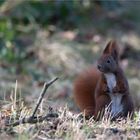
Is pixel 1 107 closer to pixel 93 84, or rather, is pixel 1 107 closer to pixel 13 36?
pixel 93 84

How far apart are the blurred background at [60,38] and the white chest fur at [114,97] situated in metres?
3.58

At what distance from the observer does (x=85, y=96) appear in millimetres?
6715

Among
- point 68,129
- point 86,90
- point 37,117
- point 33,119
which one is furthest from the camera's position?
point 86,90

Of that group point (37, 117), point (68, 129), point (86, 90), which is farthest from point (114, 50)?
point (68, 129)

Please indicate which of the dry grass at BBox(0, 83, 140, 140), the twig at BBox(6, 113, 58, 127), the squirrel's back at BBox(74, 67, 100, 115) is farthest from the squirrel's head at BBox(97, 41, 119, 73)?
the twig at BBox(6, 113, 58, 127)

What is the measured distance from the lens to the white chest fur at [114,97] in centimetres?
616

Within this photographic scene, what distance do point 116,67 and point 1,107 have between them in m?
1.23

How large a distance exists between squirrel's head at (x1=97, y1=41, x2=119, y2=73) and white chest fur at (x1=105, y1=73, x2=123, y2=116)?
0.24ft

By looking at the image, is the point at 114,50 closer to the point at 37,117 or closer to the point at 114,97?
the point at 114,97

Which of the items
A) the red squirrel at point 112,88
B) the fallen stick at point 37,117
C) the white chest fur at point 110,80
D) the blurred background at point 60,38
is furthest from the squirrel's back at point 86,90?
the blurred background at point 60,38

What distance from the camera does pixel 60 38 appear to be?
11.9 m

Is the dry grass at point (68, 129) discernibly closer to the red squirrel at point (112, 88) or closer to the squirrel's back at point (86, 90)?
the red squirrel at point (112, 88)

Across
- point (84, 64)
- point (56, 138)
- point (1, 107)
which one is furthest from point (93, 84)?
point (84, 64)

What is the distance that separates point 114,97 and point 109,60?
0.36 metres
